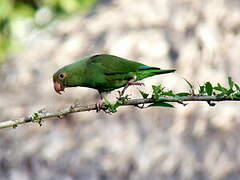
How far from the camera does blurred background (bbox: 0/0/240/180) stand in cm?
739

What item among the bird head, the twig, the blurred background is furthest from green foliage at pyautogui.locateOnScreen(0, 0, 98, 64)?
the twig

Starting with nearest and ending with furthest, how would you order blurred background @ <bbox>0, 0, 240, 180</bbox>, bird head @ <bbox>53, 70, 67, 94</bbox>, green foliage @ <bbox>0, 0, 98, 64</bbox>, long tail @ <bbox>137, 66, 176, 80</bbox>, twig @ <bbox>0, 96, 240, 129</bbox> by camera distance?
twig @ <bbox>0, 96, 240, 129</bbox>
long tail @ <bbox>137, 66, 176, 80</bbox>
bird head @ <bbox>53, 70, 67, 94</bbox>
blurred background @ <bbox>0, 0, 240, 180</bbox>
green foliage @ <bbox>0, 0, 98, 64</bbox>

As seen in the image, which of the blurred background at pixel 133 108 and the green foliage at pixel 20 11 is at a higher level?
the green foliage at pixel 20 11

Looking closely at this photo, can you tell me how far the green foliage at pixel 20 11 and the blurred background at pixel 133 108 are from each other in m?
0.66

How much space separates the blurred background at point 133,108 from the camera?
24.3 ft

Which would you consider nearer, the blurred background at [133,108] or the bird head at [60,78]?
the bird head at [60,78]

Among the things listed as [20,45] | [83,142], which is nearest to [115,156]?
[83,142]

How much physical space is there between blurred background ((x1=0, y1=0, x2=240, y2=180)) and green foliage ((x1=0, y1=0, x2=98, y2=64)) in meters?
0.66

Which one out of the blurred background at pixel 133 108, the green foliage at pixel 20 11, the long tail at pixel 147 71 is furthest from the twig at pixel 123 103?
the green foliage at pixel 20 11

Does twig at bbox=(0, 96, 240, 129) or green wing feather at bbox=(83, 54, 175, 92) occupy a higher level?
green wing feather at bbox=(83, 54, 175, 92)

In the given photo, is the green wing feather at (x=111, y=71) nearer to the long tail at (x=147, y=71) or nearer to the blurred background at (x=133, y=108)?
the long tail at (x=147, y=71)

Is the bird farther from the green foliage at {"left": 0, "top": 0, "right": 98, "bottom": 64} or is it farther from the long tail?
the green foliage at {"left": 0, "top": 0, "right": 98, "bottom": 64}

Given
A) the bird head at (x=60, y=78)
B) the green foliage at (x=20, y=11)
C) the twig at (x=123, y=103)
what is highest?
the green foliage at (x=20, y=11)

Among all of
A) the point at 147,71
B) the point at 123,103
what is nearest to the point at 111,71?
the point at 147,71
